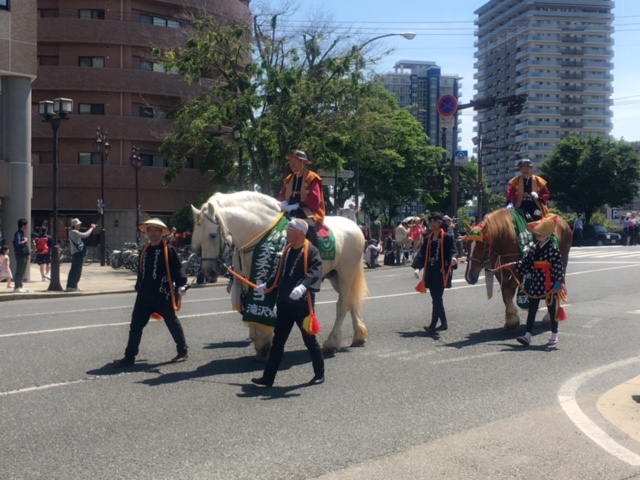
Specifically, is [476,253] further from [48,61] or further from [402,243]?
[48,61]

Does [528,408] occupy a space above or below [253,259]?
below

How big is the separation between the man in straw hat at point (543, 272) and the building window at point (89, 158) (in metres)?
40.0

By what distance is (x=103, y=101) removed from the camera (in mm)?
47875

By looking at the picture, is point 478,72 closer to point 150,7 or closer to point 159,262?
point 150,7

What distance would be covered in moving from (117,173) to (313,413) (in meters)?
42.3

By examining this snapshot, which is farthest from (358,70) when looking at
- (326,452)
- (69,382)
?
(326,452)

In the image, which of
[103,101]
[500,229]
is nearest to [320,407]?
[500,229]

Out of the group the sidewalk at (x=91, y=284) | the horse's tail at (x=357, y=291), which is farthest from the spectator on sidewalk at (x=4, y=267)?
the horse's tail at (x=357, y=291)

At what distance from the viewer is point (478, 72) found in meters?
159

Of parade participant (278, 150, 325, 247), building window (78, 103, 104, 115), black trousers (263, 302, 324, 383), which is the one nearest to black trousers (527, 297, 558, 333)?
parade participant (278, 150, 325, 247)

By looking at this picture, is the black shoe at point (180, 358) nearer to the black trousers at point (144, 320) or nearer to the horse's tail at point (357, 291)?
the black trousers at point (144, 320)

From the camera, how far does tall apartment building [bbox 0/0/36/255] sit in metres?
27.2

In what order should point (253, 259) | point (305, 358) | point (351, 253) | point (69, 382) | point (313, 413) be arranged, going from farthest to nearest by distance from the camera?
point (351, 253)
point (305, 358)
point (253, 259)
point (69, 382)
point (313, 413)

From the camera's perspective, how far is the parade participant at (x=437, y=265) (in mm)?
12281
